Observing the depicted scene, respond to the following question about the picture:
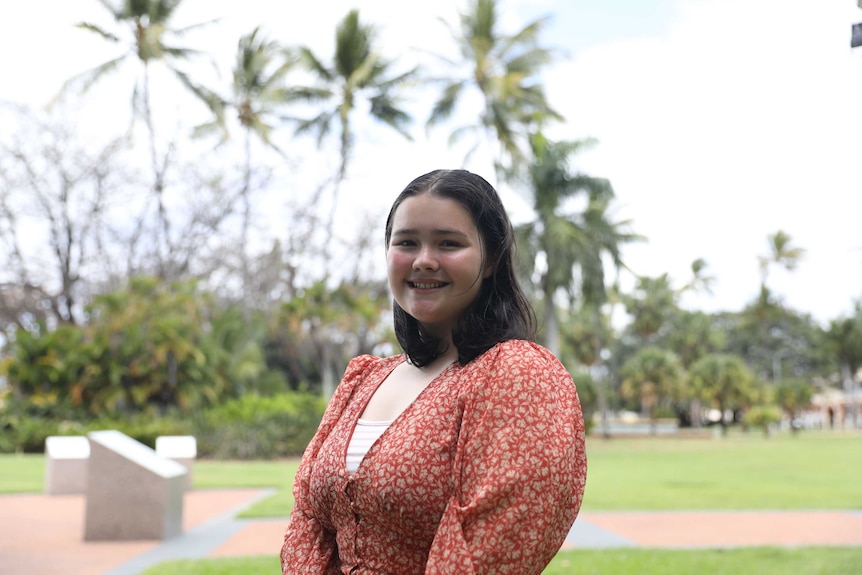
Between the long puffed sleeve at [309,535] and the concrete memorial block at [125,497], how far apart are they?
688 centimetres

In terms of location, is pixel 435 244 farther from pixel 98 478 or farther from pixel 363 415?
pixel 98 478

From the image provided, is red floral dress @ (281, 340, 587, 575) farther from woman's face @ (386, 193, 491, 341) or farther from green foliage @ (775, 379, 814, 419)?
green foliage @ (775, 379, 814, 419)

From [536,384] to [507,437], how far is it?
0.40 feet

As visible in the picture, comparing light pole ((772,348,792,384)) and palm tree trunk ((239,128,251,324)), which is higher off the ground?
palm tree trunk ((239,128,251,324))

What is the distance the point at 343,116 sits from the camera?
28.5 meters

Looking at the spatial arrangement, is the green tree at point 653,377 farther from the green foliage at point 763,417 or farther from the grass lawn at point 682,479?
the grass lawn at point 682,479

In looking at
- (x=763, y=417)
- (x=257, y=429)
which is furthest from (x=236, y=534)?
(x=763, y=417)

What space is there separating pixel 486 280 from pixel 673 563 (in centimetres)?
565

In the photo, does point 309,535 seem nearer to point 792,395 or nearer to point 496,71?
point 496,71

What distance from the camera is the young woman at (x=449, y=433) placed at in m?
1.57

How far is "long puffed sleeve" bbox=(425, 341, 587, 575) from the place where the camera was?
5.10 ft

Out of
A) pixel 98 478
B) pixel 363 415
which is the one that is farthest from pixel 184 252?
pixel 363 415

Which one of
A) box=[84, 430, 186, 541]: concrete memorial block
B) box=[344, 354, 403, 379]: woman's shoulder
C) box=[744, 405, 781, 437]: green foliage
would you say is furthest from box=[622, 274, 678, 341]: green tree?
box=[344, 354, 403, 379]: woman's shoulder

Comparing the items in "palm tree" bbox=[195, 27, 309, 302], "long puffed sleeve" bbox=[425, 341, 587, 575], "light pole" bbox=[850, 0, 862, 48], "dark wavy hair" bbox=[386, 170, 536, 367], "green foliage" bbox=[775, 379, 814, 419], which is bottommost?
"green foliage" bbox=[775, 379, 814, 419]
